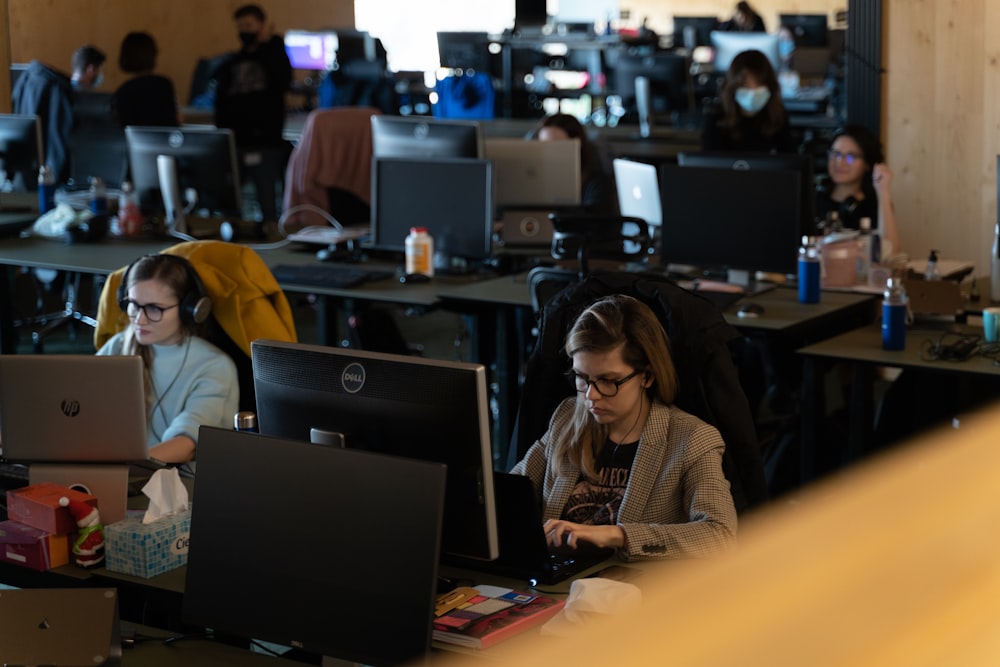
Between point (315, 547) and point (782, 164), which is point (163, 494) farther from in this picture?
point (782, 164)

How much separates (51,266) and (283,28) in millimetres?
6503

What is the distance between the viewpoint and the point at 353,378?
7.01 feet

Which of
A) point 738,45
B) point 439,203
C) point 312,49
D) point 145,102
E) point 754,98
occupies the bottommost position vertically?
point 439,203

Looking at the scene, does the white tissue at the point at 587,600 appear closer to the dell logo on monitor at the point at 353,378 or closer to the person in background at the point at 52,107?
the dell logo on monitor at the point at 353,378

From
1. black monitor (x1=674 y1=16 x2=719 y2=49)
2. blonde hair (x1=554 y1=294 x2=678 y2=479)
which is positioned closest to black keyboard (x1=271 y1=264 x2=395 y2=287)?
blonde hair (x1=554 y1=294 x2=678 y2=479)

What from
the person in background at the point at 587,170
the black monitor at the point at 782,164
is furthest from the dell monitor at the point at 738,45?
the black monitor at the point at 782,164

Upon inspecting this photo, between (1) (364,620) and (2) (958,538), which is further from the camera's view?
(1) (364,620)

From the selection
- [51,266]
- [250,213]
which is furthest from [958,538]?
[250,213]

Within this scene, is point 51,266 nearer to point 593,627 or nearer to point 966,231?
point 966,231

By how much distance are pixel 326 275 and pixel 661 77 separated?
196 inches

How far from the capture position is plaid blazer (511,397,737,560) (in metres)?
2.41

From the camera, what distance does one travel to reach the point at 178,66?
34.8ft

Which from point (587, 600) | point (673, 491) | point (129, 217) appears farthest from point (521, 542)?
point (129, 217)

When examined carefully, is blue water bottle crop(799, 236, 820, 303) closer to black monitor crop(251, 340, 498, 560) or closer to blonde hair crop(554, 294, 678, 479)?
blonde hair crop(554, 294, 678, 479)
